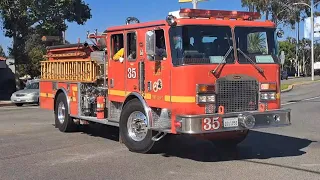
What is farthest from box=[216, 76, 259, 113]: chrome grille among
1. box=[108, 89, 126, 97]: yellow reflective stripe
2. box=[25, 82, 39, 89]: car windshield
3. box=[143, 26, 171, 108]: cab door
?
box=[25, 82, 39, 89]: car windshield

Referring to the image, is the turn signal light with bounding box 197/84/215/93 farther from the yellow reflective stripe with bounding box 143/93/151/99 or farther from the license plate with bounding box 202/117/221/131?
the yellow reflective stripe with bounding box 143/93/151/99

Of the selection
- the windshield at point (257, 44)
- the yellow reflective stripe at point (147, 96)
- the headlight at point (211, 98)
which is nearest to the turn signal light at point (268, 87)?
the windshield at point (257, 44)

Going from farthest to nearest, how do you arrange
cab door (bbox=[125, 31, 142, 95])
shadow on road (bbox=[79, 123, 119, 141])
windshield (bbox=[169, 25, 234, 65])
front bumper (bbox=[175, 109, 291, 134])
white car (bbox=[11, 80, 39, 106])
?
white car (bbox=[11, 80, 39, 106]), shadow on road (bbox=[79, 123, 119, 141]), cab door (bbox=[125, 31, 142, 95]), windshield (bbox=[169, 25, 234, 65]), front bumper (bbox=[175, 109, 291, 134])

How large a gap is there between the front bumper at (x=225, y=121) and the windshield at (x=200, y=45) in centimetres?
101

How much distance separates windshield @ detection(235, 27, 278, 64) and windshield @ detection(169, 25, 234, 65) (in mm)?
248

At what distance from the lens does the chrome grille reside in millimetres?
8633

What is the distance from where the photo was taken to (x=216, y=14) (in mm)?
9133

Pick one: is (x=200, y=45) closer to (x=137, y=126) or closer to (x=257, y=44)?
(x=257, y=44)

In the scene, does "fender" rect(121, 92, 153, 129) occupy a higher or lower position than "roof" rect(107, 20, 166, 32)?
lower

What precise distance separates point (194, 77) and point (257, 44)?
5.67 feet

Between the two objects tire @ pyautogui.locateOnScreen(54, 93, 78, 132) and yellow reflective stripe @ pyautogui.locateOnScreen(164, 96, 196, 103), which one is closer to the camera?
yellow reflective stripe @ pyautogui.locateOnScreen(164, 96, 196, 103)

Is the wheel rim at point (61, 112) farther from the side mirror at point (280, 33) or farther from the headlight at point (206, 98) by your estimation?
the side mirror at point (280, 33)

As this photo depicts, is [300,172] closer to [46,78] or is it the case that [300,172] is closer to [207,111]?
[207,111]

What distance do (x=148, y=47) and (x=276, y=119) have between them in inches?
108
